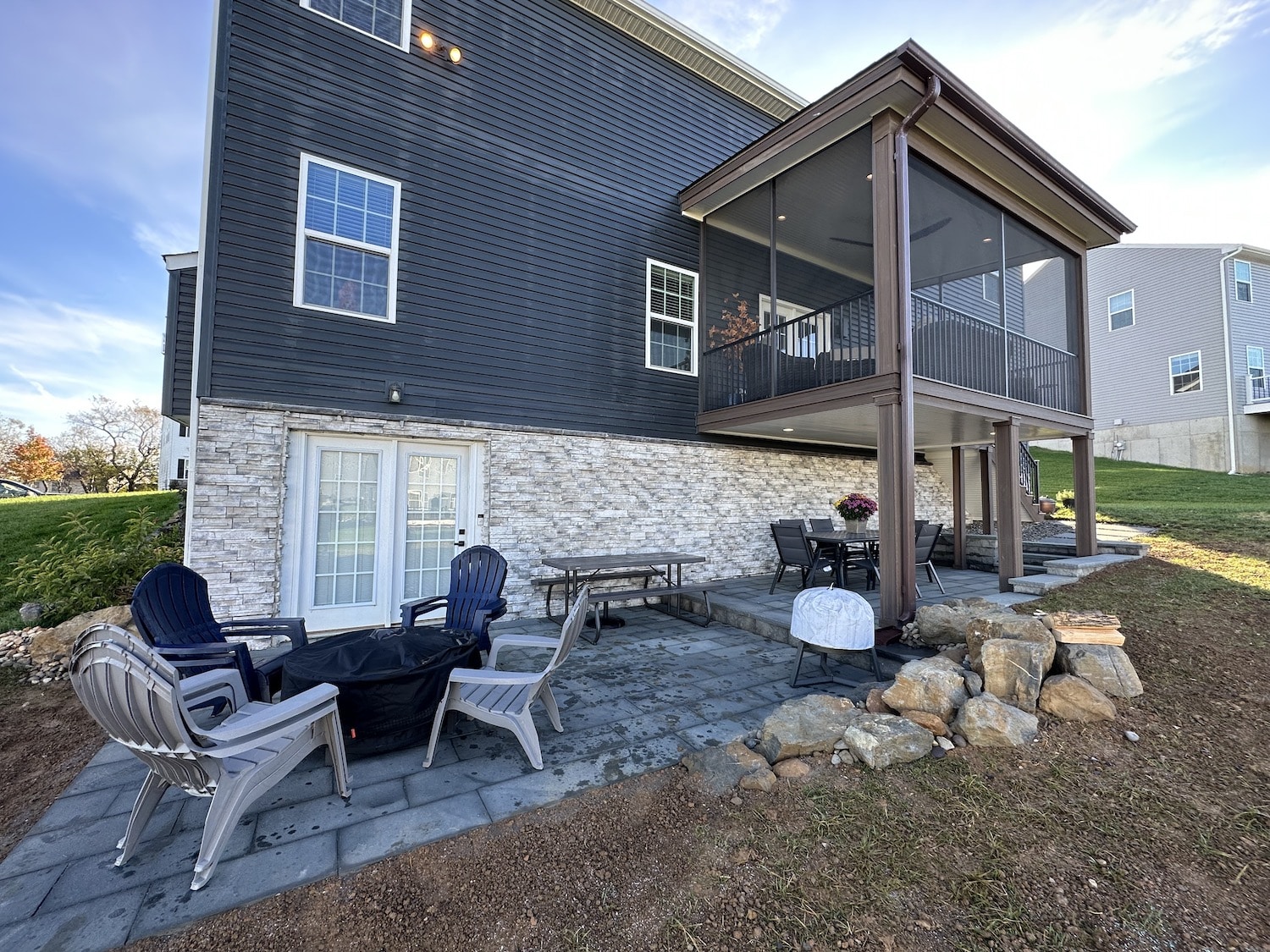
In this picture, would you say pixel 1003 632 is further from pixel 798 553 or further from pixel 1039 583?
pixel 798 553

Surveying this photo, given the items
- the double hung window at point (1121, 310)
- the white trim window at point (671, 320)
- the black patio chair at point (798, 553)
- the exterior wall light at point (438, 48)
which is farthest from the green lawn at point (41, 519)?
the double hung window at point (1121, 310)

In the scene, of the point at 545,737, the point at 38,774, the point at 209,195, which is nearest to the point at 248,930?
the point at 545,737

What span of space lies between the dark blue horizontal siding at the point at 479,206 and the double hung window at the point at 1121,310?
16.6 metres

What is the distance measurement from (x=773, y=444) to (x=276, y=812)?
286 inches

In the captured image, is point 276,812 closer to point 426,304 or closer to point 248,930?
point 248,930

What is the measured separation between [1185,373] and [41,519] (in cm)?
2657

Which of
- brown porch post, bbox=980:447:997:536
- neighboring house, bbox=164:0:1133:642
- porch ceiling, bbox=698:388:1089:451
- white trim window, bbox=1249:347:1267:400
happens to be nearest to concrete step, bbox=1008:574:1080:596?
neighboring house, bbox=164:0:1133:642

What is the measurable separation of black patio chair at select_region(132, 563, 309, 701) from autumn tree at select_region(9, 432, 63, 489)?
23.8 meters

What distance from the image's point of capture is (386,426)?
5.28m

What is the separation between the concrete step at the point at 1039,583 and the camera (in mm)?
5062

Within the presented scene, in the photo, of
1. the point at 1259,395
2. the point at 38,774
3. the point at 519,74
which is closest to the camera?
the point at 38,774

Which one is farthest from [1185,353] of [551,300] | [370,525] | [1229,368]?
[370,525]

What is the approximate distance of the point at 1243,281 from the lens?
14633 mm

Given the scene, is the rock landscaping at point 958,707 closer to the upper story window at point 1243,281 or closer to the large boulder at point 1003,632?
the large boulder at point 1003,632
